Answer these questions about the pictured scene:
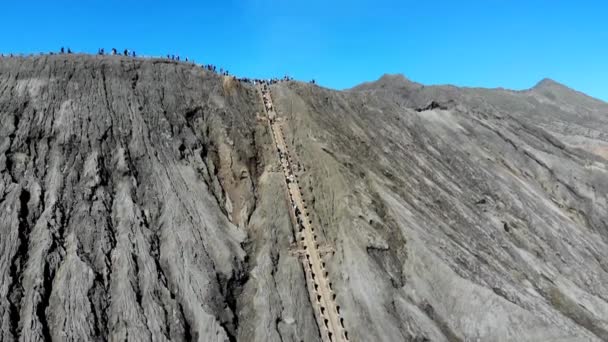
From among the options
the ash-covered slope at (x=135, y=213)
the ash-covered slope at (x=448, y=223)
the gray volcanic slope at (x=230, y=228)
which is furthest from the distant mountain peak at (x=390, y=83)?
the ash-covered slope at (x=135, y=213)

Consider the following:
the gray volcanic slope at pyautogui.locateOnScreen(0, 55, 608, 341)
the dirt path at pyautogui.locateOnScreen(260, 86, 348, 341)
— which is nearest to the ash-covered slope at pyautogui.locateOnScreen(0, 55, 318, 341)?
the gray volcanic slope at pyautogui.locateOnScreen(0, 55, 608, 341)

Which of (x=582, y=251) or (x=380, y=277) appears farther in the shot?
(x=582, y=251)

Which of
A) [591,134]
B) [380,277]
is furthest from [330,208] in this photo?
[591,134]

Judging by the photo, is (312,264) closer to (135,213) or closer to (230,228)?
(230,228)

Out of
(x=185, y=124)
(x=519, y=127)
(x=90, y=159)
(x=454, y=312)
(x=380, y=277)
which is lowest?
(x=454, y=312)

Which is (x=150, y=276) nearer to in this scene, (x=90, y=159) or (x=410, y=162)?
(x=90, y=159)

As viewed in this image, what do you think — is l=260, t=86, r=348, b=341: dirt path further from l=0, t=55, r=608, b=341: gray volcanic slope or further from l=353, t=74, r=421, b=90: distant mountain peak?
l=353, t=74, r=421, b=90: distant mountain peak

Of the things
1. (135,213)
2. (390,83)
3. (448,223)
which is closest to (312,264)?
(135,213)
